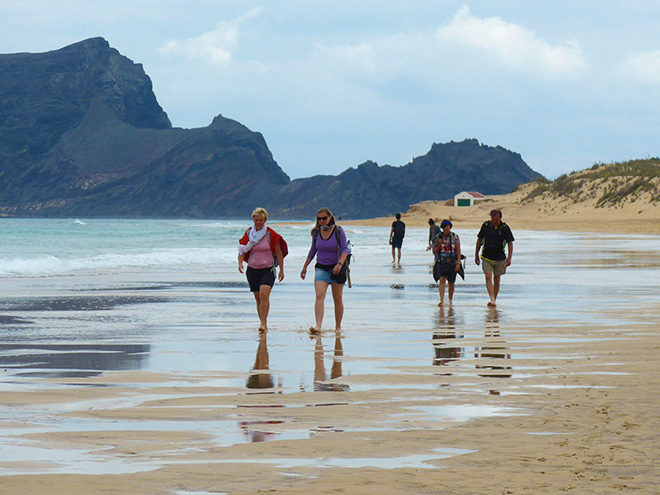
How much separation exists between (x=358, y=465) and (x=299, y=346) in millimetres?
5462

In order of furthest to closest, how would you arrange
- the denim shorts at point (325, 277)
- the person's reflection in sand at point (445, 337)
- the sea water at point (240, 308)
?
the denim shorts at point (325, 277)
the sea water at point (240, 308)
the person's reflection in sand at point (445, 337)

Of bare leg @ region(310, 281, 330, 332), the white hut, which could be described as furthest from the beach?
the white hut

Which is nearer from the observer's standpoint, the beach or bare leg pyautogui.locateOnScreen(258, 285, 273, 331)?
the beach

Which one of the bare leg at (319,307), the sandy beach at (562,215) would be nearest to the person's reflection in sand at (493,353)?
the bare leg at (319,307)

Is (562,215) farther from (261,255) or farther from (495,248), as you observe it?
(261,255)

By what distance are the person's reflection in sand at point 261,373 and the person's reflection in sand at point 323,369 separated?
0.42m

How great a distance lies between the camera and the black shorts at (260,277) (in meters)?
12.4

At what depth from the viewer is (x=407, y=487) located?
15.4 feet

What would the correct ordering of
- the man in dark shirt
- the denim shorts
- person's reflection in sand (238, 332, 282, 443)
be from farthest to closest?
the man in dark shirt
the denim shorts
person's reflection in sand (238, 332, 282, 443)

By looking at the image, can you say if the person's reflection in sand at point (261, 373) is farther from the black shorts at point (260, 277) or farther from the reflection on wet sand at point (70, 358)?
the black shorts at point (260, 277)

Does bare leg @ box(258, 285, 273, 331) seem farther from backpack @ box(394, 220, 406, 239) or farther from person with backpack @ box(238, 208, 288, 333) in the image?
backpack @ box(394, 220, 406, 239)

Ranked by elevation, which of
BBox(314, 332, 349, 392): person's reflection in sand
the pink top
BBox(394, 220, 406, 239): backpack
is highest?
BBox(394, 220, 406, 239): backpack

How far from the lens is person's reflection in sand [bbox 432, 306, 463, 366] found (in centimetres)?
944

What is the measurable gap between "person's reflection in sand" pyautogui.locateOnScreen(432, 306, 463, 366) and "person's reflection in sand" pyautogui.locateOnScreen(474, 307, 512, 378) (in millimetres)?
268
